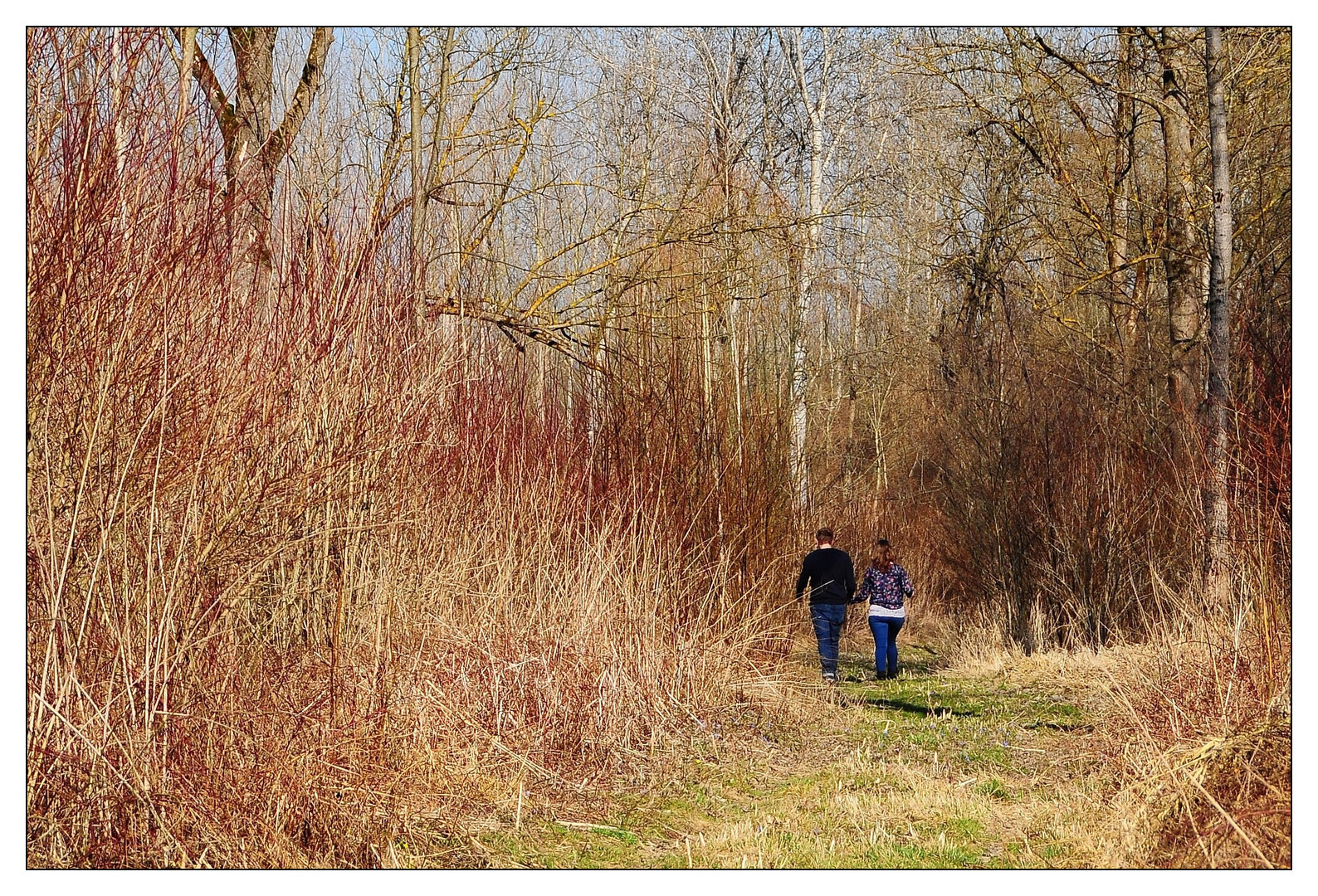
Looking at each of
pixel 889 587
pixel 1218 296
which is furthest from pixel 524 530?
pixel 1218 296

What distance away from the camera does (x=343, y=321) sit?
5.14 metres

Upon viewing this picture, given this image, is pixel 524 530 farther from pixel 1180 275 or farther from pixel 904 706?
pixel 1180 275

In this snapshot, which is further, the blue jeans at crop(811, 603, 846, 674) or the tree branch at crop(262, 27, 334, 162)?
the blue jeans at crop(811, 603, 846, 674)

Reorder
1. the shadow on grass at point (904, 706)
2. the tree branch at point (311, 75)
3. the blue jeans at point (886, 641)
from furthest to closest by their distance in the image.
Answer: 1. the blue jeans at point (886, 641)
2. the shadow on grass at point (904, 706)
3. the tree branch at point (311, 75)

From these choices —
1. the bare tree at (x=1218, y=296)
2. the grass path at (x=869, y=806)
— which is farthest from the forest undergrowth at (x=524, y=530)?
the bare tree at (x=1218, y=296)

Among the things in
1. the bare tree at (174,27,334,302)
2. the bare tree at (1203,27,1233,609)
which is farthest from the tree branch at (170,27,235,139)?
the bare tree at (1203,27,1233,609)

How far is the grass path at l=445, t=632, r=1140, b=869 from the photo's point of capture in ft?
16.2

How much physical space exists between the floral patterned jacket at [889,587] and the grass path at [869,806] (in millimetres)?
2096

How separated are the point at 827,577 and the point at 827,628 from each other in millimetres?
541

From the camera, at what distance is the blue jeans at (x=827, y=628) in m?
10.1

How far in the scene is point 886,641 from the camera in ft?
36.1

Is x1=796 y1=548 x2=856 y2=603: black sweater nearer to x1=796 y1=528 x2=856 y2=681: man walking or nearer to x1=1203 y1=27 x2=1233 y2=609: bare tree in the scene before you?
x1=796 y1=528 x2=856 y2=681: man walking

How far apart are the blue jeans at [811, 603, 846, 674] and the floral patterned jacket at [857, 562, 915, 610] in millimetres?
605

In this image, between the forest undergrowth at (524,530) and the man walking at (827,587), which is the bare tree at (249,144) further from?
the man walking at (827,587)
